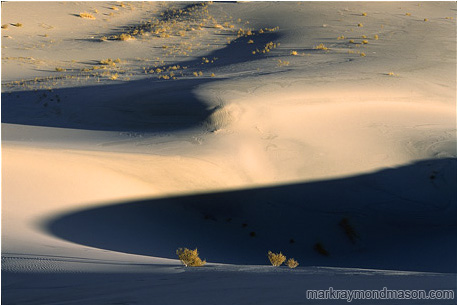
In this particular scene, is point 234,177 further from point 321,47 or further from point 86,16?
point 86,16

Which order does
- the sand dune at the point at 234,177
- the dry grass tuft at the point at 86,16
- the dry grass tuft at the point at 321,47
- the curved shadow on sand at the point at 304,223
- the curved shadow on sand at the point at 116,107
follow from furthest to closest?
the dry grass tuft at the point at 86,16, the dry grass tuft at the point at 321,47, the curved shadow on sand at the point at 116,107, the curved shadow on sand at the point at 304,223, the sand dune at the point at 234,177

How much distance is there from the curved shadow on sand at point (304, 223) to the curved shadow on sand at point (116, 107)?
4.98 metres

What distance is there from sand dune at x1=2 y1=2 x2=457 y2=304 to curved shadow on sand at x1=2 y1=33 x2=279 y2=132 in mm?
88

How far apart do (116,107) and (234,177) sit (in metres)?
7.25

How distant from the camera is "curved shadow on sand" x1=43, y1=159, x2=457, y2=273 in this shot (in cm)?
952

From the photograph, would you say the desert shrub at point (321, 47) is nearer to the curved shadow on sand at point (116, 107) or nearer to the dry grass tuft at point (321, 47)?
the dry grass tuft at point (321, 47)

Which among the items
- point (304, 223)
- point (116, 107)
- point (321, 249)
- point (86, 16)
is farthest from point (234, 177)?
point (86, 16)

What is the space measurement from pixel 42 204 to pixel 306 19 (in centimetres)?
3031

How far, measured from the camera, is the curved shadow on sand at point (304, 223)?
31.2 feet

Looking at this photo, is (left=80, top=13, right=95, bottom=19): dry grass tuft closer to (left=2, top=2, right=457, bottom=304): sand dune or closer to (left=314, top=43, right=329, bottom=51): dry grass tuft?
(left=2, top=2, right=457, bottom=304): sand dune

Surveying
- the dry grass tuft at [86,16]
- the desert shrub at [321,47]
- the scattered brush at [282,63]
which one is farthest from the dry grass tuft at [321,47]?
the dry grass tuft at [86,16]

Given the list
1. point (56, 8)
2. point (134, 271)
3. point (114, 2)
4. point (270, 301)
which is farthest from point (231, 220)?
point (114, 2)

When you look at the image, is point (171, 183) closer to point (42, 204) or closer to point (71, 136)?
point (42, 204)

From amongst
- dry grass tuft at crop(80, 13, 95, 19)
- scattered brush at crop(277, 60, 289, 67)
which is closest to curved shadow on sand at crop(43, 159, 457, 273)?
scattered brush at crop(277, 60, 289, 67)
